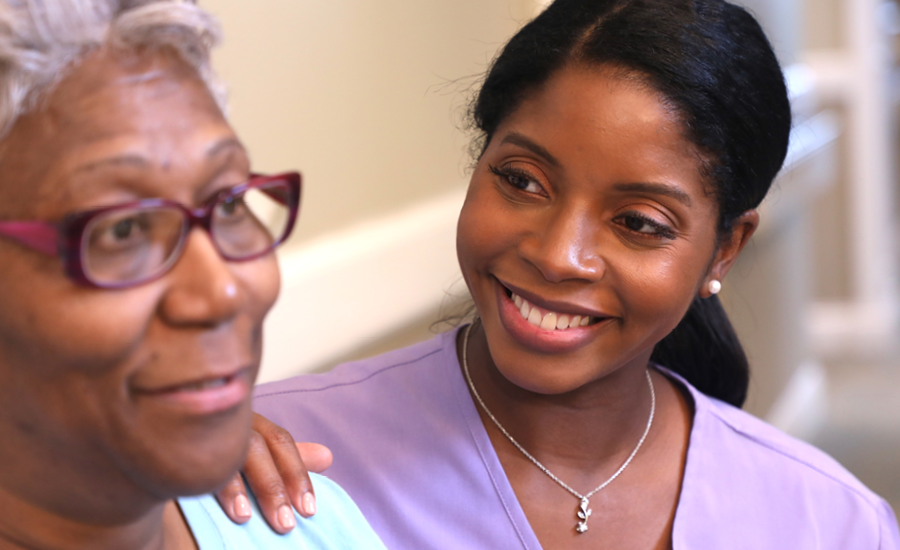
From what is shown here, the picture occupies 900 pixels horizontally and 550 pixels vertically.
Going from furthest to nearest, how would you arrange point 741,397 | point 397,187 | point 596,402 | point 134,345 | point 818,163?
1. point 818,163
2. point 397,187
3. point 741,397
4. point 596,402
5. point 134,345

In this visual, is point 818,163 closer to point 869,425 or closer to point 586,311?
point 869,425

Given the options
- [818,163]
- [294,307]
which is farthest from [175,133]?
[818,163]

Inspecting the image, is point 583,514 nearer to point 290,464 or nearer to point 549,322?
point 549,322

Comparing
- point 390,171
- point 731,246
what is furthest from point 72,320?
point 390,171

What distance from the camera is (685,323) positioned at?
5.25 ft

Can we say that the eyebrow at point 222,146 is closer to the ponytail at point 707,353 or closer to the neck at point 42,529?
the neck at point 42,529

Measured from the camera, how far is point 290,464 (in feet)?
3.37

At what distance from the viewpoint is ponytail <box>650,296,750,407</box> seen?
160 centimetres

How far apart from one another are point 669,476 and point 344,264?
2.29 ft

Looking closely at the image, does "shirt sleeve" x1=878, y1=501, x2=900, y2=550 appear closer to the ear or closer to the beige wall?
the ear

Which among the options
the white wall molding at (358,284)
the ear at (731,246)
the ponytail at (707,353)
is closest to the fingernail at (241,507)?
the white wall molding at (358,284)

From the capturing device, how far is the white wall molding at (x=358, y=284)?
1614mm

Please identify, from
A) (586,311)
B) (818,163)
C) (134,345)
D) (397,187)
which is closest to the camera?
(134,345)

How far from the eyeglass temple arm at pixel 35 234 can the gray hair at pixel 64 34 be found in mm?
66
